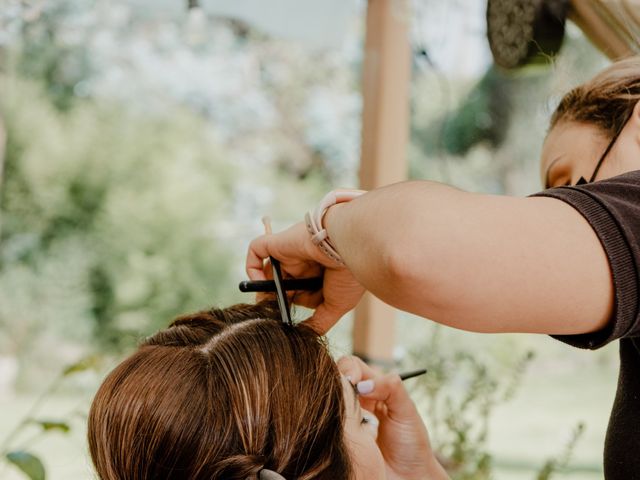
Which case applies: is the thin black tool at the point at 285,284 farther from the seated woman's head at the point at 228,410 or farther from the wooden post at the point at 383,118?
the wooden post at the point at 383,118

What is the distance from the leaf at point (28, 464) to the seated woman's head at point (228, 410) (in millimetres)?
604

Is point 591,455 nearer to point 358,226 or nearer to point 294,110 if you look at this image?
point 294,110

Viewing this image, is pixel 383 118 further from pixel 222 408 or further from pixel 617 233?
pixel 617 233

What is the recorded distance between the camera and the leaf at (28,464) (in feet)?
5.11

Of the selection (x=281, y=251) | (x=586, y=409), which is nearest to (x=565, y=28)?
(x=281, y=251)

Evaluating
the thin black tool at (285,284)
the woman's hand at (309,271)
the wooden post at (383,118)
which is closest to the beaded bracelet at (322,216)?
the woman's hand at (309,271)

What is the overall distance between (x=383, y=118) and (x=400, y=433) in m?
1.41

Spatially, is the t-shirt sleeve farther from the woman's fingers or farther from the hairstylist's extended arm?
the woman's fingers

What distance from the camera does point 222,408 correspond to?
966 millimetres

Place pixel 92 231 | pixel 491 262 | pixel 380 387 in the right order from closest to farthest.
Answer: pixel 491 262
pixel 380 387
pixel 92 231

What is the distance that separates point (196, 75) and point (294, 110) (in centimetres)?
90

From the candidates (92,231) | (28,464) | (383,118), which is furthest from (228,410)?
(92,231)

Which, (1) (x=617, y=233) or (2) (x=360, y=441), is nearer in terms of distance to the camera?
(1) (x=617, y=233)

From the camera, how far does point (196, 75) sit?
19.9 ft
